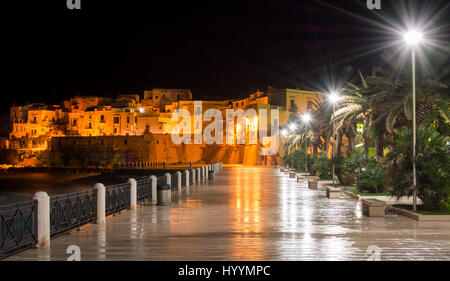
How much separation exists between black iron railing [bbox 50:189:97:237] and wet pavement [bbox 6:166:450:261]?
0.36 m

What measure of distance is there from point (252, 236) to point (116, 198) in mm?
6517

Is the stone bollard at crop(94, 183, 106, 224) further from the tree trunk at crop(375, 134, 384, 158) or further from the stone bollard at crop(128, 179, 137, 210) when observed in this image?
the tree trunk at crop(375, 134, 384, 158)

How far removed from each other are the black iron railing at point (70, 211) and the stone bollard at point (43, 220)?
80 cm

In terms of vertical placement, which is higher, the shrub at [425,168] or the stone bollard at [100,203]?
the shrub at [425,168]

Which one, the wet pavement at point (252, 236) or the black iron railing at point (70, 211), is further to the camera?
the black iron railing at point (70, 211)

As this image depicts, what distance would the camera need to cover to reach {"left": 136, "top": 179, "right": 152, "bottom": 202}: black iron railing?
1920cm

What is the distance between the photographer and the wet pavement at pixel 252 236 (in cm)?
895

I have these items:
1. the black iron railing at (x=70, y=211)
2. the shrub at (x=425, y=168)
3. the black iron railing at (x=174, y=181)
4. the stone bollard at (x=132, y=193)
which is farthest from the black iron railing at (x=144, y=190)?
the shrub at (x=425, y=168)

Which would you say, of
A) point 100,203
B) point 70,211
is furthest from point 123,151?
point 70,211

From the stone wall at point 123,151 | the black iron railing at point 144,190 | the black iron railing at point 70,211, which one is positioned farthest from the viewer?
the stone wall at point 123,151

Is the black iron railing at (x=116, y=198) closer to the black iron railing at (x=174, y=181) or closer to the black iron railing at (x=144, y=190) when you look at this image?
the black iron railing at (x=144, y=190)

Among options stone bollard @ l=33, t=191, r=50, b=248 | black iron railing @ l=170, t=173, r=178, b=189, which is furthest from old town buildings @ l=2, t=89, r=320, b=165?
stone bollard @ l=33, t=191, r=50, b=248

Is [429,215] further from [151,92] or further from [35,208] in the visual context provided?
[151,92]

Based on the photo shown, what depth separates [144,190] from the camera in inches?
790
